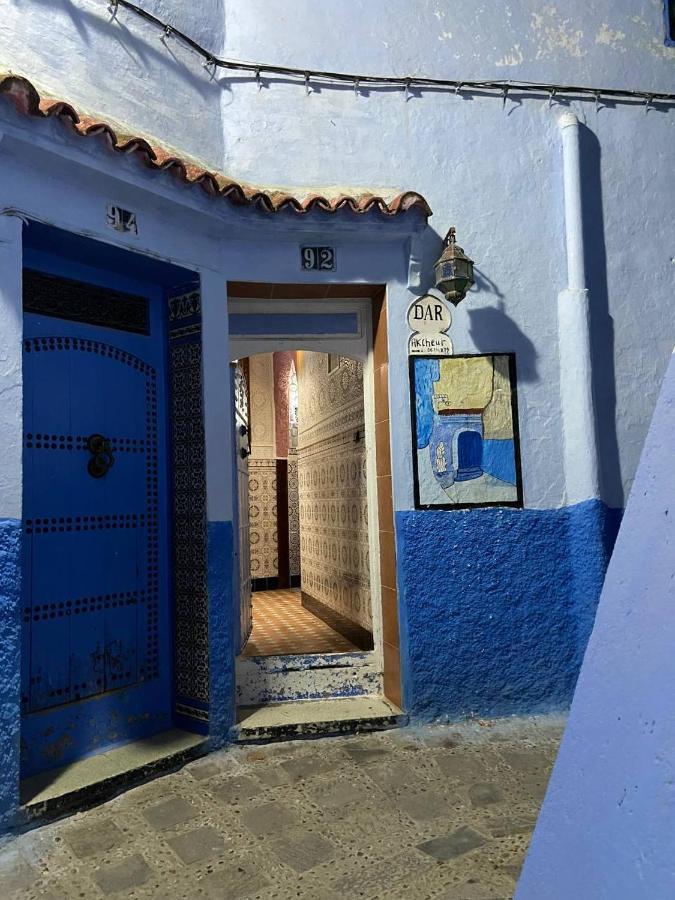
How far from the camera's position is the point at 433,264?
13.8ft

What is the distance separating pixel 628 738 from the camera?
1165 mm

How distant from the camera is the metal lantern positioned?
3.98 meters

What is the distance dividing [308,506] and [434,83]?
470cm

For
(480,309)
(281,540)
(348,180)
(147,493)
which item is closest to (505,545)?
(480,309)

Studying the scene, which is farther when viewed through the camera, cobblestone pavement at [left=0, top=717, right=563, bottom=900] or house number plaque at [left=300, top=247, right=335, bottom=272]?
house number plaque at [left=300, top=247, right=335, bottom=272]

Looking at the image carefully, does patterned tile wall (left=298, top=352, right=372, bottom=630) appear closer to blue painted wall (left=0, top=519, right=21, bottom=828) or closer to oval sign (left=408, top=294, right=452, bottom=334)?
oval sign (left=408, top=294, right=452, bottom=334)

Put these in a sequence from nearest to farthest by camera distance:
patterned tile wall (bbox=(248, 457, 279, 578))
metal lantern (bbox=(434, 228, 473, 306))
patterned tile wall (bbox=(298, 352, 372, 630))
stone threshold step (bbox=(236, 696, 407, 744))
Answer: stone threshold step (bbox=(236, 696, 407, 744))
metal lantern (bbox=(434, 228, 473, 306))
patterned tile wall (bbox=(298, 352, 372, 630))
patterned tile wall (bbox=(248, 457, 279, 578))

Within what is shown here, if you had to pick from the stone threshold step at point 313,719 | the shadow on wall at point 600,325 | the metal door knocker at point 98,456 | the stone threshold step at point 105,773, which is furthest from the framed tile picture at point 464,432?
the stone threshold step at point 105,773

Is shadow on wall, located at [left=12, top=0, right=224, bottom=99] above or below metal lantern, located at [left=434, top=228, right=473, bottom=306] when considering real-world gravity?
above

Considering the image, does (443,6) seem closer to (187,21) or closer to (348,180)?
(348,180)

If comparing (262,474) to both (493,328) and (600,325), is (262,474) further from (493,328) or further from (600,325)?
(600,325)

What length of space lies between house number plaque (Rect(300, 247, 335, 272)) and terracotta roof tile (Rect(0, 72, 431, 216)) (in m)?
0.29

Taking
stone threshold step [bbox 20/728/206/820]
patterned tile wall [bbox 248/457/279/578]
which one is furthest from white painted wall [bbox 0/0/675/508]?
patterned tile wall [bbox 248/457/279/578]

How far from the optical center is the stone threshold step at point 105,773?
290cm
